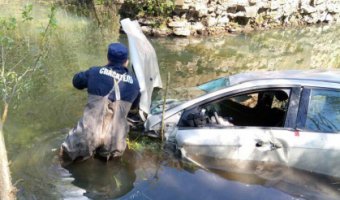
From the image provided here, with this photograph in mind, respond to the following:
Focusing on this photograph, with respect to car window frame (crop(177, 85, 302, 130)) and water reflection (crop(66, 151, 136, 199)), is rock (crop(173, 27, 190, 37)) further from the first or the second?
car window frame (crop(177, 85, 302, 130))

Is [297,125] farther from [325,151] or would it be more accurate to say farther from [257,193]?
[257,193]

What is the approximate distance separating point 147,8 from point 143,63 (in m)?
12.3

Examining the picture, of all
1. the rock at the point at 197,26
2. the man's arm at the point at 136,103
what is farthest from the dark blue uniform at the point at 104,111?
the rock at the point at 197,26

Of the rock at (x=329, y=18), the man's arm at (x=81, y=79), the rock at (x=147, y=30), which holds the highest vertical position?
the man's arm at (x=81, y=79)

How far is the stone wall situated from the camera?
17.9 m

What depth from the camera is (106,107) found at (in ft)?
17.7

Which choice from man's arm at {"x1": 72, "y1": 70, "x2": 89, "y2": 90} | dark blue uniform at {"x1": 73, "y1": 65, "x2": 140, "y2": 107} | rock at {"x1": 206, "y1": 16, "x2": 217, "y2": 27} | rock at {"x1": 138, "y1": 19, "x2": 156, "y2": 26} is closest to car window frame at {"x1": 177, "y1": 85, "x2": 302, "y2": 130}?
dark blue uniform at {"x1": 73, "y1": 65, "x2": 140, "y2": 107}

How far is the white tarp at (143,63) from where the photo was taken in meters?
5.73

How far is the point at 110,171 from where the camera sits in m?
5.64

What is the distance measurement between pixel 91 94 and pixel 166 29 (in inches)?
492

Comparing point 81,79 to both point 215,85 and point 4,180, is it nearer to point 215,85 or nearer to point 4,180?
point 215,85

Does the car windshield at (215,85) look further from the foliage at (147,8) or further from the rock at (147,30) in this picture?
the foliage at (147,8)

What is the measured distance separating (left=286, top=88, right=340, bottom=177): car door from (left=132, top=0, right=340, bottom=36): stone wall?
12.5m

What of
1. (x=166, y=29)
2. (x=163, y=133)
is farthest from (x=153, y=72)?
(x=166, y=29)
